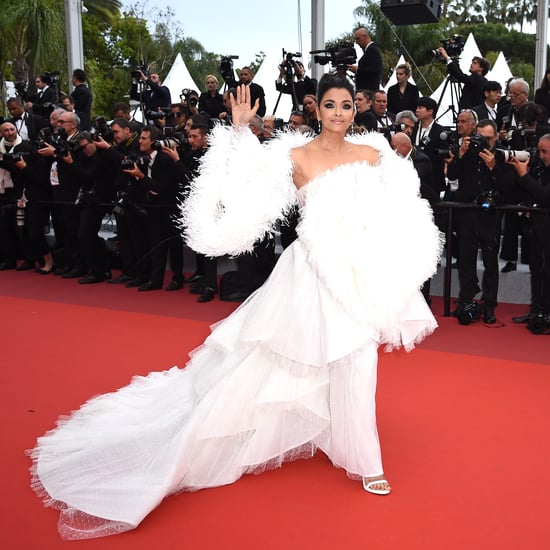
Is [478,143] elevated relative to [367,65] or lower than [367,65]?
lower

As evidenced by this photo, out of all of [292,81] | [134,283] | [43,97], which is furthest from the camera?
[43,97]

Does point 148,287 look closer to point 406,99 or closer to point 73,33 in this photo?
point 406,99

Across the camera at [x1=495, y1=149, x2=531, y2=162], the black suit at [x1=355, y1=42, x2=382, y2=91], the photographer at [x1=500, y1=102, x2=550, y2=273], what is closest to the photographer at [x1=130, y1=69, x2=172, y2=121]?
the black suit at [x1=355, y1=42, x2=382, y2=91]

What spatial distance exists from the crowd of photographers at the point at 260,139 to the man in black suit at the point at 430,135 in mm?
14

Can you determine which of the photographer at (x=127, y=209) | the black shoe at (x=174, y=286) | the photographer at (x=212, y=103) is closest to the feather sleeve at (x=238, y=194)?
the photographer at (x=127, y=209)

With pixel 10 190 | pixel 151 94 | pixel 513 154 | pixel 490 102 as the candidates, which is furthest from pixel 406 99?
pixel 10 190

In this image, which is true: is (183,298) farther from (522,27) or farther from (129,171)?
(522,27)

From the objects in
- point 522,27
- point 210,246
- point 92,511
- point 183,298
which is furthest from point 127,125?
point 522,27

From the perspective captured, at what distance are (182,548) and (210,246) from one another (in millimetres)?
1224

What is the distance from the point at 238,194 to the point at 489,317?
3605 mm

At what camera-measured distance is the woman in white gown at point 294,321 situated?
310 cm

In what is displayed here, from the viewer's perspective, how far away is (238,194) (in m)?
3.24

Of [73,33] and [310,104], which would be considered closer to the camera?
[310,104]

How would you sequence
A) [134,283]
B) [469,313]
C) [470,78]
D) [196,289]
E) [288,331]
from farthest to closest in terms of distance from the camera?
1. [470,78]
2. [134,283]
3. [196,289]
4. [469,313]
5. [288,331]
